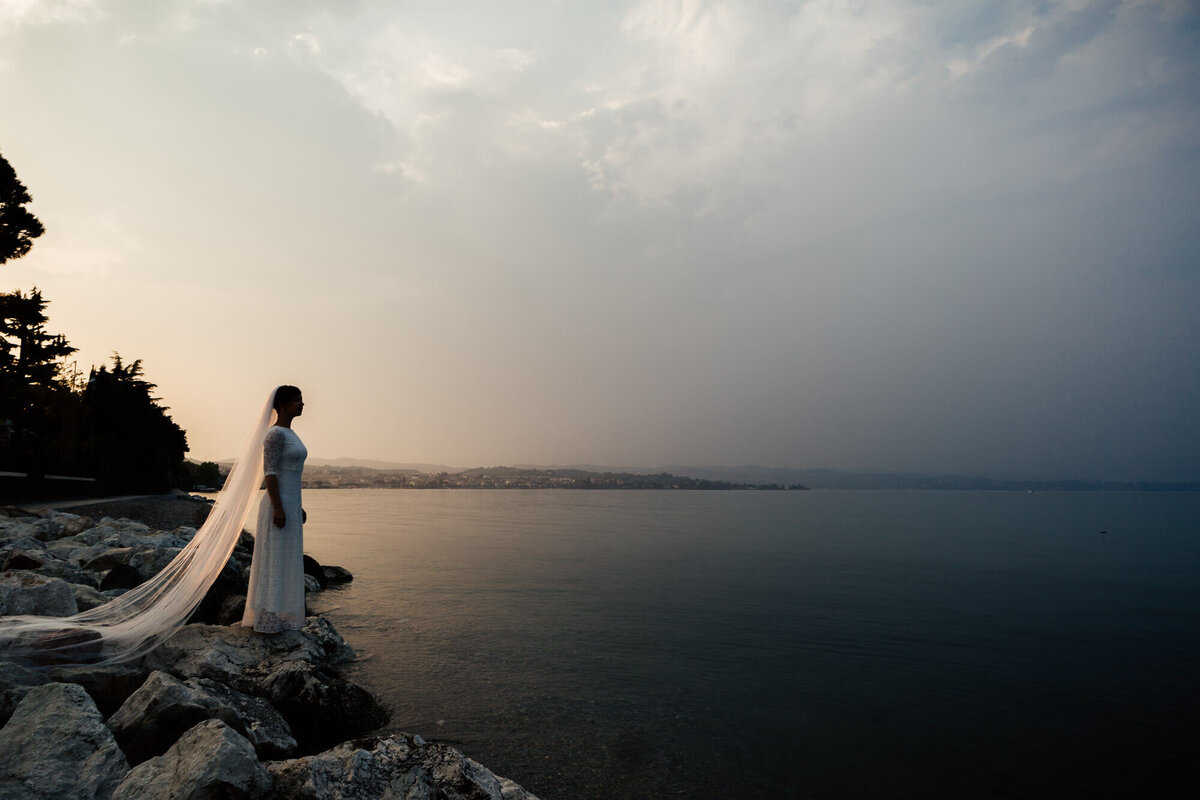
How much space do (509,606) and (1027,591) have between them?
54.7 ft

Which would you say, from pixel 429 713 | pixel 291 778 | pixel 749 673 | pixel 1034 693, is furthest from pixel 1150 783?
pixel 291 778

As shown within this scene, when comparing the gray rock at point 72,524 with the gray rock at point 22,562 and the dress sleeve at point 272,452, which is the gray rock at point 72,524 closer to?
the gray rock at point 22,562

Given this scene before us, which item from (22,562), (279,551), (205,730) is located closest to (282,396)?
(279,551)

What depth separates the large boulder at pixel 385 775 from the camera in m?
4.13

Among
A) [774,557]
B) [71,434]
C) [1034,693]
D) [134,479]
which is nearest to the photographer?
[1034,693]

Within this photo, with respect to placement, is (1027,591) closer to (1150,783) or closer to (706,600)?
(706,600)

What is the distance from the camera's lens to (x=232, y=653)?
262 inches

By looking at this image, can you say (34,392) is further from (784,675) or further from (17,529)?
(784,675)

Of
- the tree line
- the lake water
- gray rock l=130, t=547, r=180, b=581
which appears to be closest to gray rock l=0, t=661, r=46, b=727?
the lake water

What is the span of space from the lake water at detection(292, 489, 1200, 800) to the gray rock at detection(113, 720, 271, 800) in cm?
289

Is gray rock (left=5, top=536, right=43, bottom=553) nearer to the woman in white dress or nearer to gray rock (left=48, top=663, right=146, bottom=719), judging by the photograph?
gray rock (left=48, top=663, right=146, bottom=719)

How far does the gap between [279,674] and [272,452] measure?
90.7 inches

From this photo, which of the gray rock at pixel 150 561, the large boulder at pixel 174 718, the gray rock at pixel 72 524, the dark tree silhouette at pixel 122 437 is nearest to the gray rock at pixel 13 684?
the large boulder at pixel 174 718

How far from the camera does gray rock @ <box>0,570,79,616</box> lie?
22.4 feet
